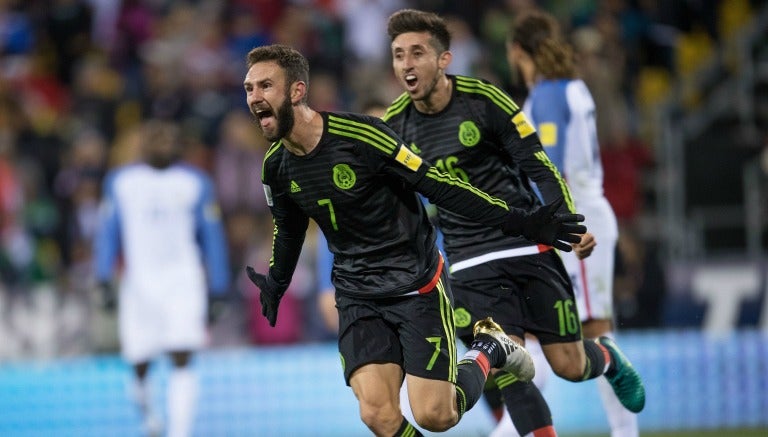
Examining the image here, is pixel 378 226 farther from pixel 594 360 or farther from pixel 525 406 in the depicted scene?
pixel 594 360

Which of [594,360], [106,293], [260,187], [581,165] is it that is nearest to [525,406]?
[594,360]

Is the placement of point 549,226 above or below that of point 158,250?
below

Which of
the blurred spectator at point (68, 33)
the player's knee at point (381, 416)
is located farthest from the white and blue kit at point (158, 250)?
the blurred spectator at point (68, 33)

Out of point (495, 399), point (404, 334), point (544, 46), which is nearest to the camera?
point (404, 334)

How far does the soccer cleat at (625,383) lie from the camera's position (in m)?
7.77

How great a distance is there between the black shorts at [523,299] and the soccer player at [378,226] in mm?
556

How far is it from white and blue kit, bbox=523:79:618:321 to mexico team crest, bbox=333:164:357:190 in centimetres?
171

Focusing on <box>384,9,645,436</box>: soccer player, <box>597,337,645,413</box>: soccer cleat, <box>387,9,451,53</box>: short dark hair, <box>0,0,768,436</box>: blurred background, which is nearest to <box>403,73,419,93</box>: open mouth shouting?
<box>384,9,645,436</box>: soccer player

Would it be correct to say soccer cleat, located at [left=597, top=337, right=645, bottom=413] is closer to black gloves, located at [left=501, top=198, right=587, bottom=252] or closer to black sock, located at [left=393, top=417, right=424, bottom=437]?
black gloves, located at [left=501, top=198, right=587, bottom=252]

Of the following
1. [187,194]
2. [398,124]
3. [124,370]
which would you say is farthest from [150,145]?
[398,124]

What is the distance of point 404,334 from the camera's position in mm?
6672

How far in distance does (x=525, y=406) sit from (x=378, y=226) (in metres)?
1.30

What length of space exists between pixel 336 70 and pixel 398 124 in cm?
844

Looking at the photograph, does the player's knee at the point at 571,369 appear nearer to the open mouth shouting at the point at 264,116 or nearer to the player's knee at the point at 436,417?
the player's knee at the point at 436,417
